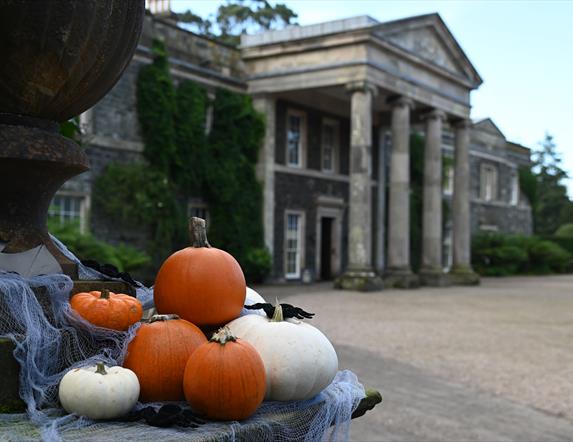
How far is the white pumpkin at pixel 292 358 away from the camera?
9.04 ft

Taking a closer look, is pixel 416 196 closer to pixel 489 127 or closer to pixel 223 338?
pixel 489 127

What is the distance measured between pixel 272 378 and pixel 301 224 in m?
21.7

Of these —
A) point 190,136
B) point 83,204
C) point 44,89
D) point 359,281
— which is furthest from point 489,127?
point 44,89

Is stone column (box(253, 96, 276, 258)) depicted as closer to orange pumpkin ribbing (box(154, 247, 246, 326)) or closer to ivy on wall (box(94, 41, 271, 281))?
ivy on wall (box(94, 41, 271, 281))

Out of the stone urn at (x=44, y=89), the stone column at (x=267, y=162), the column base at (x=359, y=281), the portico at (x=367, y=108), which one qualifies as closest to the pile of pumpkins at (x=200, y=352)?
the stone urn at (x=44, y=89)

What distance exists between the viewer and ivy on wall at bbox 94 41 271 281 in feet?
59.7

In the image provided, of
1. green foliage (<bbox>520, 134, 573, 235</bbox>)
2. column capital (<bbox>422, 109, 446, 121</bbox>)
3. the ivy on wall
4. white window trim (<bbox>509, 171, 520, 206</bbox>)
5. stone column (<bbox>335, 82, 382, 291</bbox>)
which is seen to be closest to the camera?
the ivy on wall

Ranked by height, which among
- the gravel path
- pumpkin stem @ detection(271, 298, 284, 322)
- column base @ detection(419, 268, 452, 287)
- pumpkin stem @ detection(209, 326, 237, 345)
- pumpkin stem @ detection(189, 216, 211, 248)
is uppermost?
pumpkin stem @ detection(189, 216, 211, 248)

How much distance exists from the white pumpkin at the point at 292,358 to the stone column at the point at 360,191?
56.9 ft

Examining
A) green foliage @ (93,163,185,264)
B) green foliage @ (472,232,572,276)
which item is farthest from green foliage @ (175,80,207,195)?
green foliage @ (472,232,572,276)

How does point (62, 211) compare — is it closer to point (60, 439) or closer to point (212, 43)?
point (212, 43)

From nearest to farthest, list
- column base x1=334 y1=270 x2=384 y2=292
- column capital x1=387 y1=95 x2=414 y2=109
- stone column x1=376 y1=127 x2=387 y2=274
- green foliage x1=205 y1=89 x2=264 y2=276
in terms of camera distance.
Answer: column base x1=334 y1=270 x2=384 y2=292 < green foliage x1=205 y1=89 x2=264 y2=276 < column capital x1=387 y1=95 x2=414 y2=109 < stone column x1=376 y1=127 x2=387 y2=274

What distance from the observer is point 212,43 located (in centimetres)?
2141

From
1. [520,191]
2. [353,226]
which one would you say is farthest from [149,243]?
[520,191]
